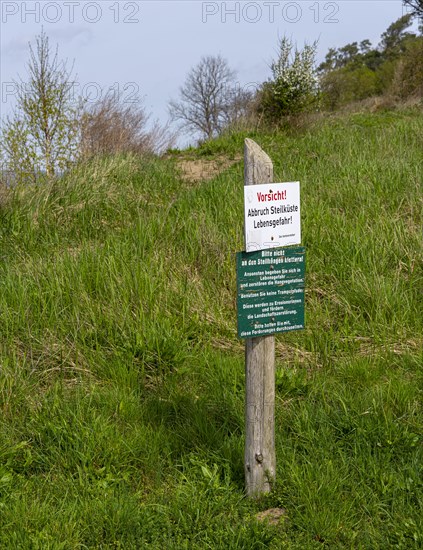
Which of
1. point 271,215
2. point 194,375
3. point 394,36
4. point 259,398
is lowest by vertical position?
point 194,375

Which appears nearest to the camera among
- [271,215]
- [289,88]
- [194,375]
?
[271,215]

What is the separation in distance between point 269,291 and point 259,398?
60 centimetres

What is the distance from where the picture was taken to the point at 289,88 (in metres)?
14.6

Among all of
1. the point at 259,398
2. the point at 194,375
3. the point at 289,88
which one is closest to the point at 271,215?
the point at 259,398

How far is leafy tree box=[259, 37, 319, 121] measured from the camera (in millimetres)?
14531

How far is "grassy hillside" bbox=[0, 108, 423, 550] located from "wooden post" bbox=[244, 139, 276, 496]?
12 cm

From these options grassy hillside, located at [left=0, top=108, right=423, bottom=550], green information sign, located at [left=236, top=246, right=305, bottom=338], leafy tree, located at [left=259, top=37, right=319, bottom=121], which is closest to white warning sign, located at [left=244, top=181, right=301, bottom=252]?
green information sign, located at [left=236, top=246, right=305, bottom=338]

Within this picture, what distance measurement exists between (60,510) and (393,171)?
20.7 feet

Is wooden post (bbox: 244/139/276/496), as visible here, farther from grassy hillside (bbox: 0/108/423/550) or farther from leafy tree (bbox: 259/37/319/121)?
leafy tree (bbox: 259/37/319/121)

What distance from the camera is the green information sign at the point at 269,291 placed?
3.77 m

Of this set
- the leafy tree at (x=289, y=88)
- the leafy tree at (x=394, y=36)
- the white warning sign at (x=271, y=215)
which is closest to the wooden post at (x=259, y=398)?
the white warning sign at (x=271, y=215)

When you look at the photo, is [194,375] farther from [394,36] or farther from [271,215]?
[394,36]

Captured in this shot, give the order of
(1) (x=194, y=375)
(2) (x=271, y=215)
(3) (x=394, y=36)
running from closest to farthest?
(2) (x=271, y=215)
(1) (x=194, y=375)
(3) (x=394, y=36)

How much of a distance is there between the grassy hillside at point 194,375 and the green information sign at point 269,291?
82 centimetres
